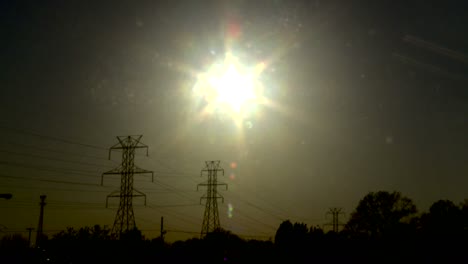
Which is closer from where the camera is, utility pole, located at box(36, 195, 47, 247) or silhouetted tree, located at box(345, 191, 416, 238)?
utility pole, located at box(36, 195, 47, 247)

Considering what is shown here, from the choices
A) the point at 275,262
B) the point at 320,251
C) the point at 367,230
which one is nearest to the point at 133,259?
the point at 275,262

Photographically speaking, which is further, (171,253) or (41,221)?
(41,221)

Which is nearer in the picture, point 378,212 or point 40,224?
point 40,224

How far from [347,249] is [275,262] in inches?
380

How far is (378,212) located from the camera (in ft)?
338

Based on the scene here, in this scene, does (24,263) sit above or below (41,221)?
below

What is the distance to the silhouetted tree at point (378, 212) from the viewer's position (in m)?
102

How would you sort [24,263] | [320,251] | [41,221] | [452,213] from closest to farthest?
1. [24,263]
2. [320,251]
3. [41,221]
4. [452,213]

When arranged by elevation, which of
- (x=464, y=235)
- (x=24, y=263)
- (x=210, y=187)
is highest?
(x=210, y=187)

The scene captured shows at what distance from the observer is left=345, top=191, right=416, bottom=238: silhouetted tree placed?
101688 millimetres

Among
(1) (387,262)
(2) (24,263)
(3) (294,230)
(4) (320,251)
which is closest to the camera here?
(1) (387,262)

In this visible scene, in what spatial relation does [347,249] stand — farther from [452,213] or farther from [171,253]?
[452,213]

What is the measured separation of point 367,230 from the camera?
104 meters

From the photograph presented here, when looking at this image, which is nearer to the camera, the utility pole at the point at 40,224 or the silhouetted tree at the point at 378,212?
the utility pole at the point at 40,224
